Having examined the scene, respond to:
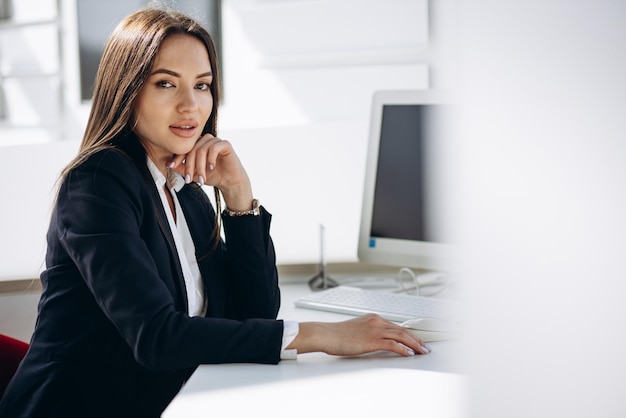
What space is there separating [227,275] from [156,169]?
0.33m

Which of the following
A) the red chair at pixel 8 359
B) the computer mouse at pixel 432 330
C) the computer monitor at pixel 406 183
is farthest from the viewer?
the computer monitor at pixel 406 183

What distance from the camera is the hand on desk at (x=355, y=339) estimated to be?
1.16m

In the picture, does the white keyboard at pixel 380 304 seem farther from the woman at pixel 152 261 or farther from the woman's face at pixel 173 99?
the woman's face at pixel 173 99

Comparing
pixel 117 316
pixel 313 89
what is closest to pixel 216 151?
pixel 117 316

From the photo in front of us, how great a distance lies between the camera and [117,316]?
113cm

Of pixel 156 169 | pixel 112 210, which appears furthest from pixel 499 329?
pixel 156 169

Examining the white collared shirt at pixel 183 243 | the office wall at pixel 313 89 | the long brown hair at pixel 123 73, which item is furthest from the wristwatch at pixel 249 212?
the office wall at pixel 313 89

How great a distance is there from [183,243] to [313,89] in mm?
1074

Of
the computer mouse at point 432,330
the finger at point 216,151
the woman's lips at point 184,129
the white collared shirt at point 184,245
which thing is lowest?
the computer mouse at point 432,330

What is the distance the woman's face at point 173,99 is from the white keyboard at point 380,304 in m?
0.53

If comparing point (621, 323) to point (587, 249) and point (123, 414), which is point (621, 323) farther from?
point (123, 414)

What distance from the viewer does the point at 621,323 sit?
2.14ft

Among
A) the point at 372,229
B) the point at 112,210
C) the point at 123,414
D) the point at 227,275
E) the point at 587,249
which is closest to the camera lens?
the point at 587,249

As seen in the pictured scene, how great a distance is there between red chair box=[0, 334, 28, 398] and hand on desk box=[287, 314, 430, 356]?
2.48ft
